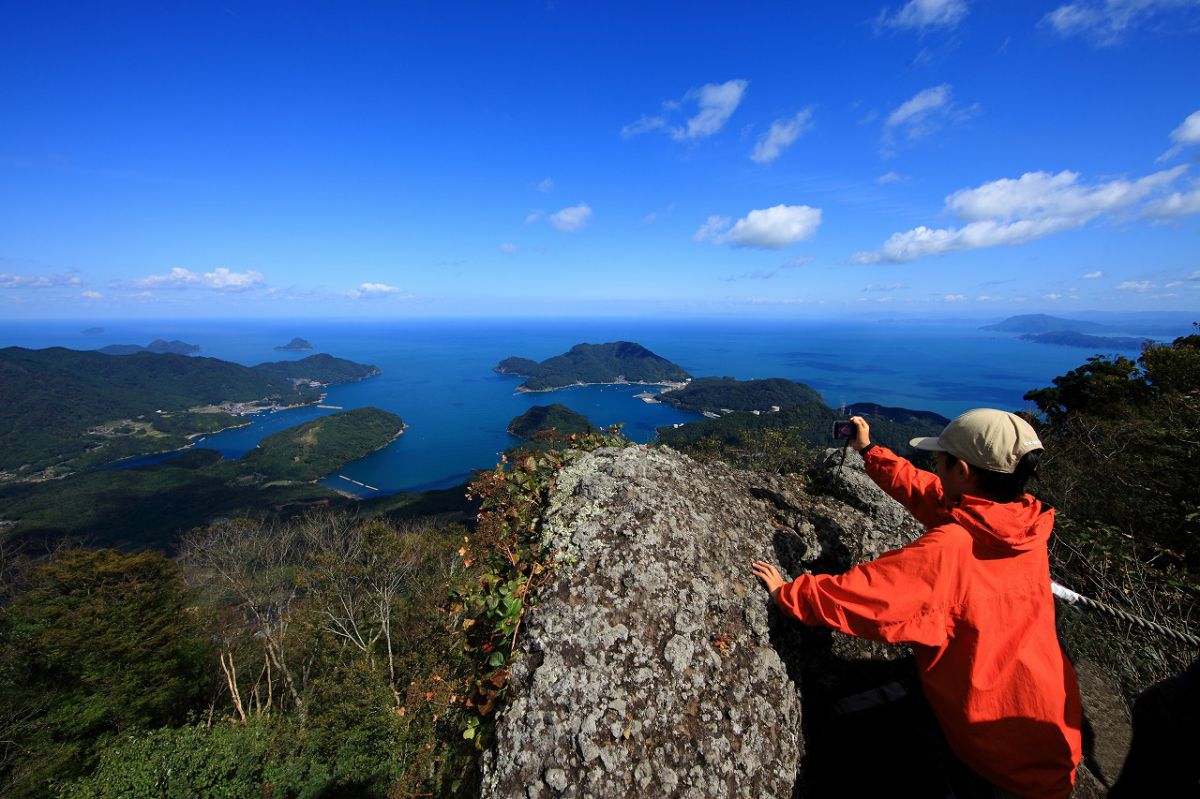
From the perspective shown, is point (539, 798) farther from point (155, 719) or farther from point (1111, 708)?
point (155, 719)

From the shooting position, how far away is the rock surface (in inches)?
96.8

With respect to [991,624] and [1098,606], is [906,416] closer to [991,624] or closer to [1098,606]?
[1098,606]

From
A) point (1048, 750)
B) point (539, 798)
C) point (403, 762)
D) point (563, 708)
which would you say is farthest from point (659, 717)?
point (403, 762)

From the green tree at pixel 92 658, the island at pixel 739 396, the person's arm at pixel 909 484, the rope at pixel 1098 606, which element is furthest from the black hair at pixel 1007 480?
the island at pixel 739 396

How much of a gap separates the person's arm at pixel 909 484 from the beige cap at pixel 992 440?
80 cm

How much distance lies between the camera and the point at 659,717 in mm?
2619

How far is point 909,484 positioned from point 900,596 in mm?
1431

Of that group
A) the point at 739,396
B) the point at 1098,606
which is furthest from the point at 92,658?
the point at 739,396

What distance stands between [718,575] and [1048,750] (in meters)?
1.83

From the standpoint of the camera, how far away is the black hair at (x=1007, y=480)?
2.47m

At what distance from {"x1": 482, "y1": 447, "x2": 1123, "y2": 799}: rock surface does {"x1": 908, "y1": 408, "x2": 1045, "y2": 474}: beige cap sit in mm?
1647

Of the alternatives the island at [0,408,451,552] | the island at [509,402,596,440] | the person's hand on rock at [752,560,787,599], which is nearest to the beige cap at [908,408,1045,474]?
the person's hand on rock at [752,560,787,599]

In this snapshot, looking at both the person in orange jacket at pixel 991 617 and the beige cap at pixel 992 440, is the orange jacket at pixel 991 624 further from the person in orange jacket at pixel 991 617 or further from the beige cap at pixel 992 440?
the beige cap at pixel 992 440

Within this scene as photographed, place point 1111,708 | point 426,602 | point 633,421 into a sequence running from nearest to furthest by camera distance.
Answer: point 1111,708, point 426,602, point 633,421
